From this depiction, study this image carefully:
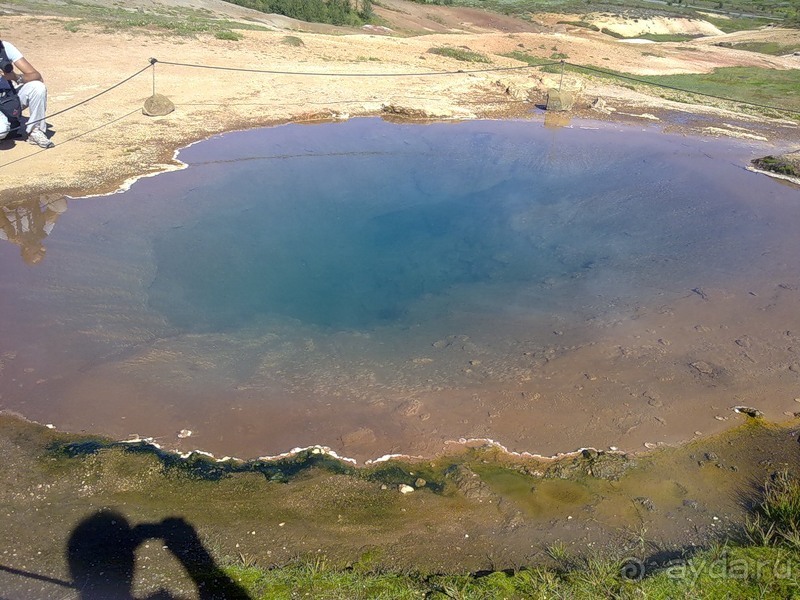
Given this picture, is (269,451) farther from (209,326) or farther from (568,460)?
(568,460)

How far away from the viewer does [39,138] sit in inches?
395

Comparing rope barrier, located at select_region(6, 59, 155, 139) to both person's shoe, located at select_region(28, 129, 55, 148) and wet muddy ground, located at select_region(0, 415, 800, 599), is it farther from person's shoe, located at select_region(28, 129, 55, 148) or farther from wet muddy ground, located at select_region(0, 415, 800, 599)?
wet muddy ground, located at select_region(0, 415, 800, 599)

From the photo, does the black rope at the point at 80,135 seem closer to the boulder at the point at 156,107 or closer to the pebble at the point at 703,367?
the boulder at the point at 156,107

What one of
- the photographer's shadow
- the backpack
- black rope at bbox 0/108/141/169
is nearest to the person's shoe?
black rope at bbox 0/108/141/169

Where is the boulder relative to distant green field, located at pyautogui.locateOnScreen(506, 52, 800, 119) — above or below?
below

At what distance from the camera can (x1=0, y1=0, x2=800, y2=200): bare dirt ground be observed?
10062 mm

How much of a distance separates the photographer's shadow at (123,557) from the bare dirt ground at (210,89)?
21.3ft

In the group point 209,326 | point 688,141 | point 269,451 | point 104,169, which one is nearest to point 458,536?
point 269,451

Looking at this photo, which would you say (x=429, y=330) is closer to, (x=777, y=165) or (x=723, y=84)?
(x=777, y=165)

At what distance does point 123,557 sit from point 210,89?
1325 cm

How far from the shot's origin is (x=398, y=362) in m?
5.90

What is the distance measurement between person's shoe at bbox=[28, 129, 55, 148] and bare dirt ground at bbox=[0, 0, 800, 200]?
129 millimetres

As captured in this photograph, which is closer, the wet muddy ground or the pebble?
the wet muddy ground

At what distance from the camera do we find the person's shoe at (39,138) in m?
10.0
